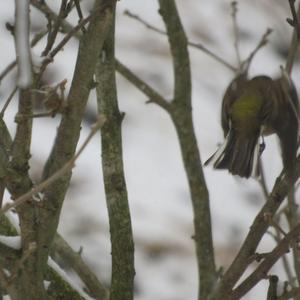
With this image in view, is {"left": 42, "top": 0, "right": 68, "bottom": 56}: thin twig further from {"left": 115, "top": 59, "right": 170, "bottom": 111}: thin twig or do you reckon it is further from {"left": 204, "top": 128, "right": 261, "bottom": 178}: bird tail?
{"left": 115, "top": 59, "right": 170, "bottom": 111}: thin twig

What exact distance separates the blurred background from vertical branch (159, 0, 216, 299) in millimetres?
1416

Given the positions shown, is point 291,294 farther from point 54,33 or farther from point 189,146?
point 189,146

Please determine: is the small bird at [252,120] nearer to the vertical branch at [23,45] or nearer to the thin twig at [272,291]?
the thin twig at [272,291]

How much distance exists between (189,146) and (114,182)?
0.54 m

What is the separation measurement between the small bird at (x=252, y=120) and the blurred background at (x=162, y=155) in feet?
5.11

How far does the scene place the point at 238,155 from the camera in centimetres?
226

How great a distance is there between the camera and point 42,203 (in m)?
1.58

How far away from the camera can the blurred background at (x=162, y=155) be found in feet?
14.9

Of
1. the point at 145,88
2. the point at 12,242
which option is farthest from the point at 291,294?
the point at 145,88

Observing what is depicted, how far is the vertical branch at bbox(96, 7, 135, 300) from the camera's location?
202cm

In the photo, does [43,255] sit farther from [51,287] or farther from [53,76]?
[53,76]

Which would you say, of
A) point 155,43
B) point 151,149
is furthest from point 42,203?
point 155,43

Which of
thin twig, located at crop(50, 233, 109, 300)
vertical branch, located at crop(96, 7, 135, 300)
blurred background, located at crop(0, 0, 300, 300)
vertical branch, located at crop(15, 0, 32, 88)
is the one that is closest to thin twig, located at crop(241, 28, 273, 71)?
vertical branch, located at crop(96, 7, 135, 300)

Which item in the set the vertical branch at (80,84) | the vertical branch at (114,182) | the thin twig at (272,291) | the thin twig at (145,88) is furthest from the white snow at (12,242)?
the thin twig at (145,88)
